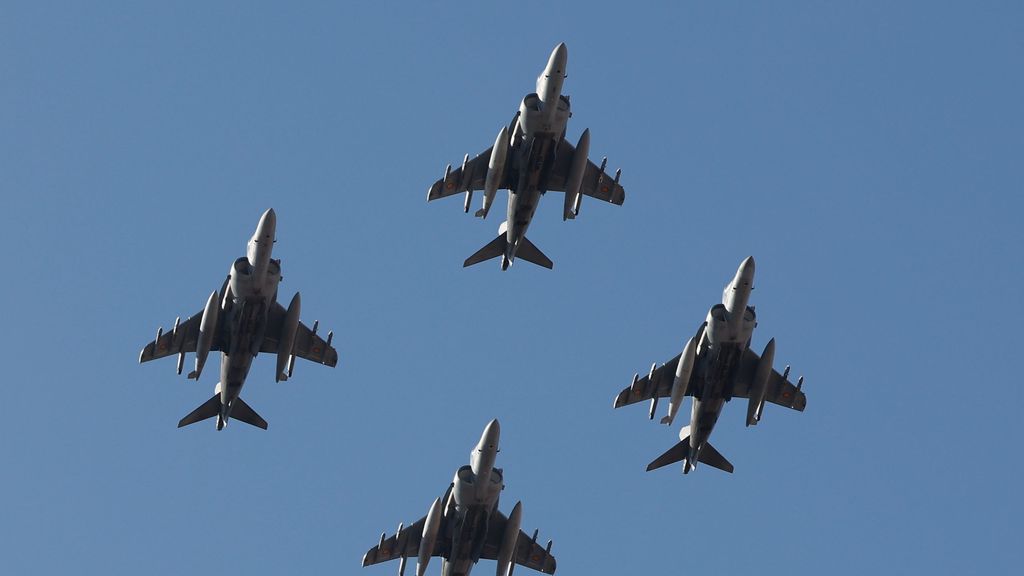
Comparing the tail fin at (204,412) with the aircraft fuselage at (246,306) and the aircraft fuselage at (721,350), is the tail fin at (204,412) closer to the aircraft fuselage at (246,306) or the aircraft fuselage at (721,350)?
the aircraft fuselage at (246,306)

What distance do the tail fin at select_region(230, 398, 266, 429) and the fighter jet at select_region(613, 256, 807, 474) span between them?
1425cm

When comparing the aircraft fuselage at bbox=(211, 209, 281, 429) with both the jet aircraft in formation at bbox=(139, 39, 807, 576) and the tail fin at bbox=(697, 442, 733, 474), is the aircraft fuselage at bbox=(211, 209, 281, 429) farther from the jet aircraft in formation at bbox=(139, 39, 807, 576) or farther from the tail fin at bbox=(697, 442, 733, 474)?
the tail fin at bbox=(697, 442, 733, 474)

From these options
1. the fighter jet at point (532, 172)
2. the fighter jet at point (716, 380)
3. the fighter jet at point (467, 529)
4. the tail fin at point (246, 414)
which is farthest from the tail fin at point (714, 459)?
the tail fin at point (246, 414)

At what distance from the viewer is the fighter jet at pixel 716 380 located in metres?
63.3

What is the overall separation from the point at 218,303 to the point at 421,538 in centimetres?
1167

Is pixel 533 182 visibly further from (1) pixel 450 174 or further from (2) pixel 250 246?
(2) pixel 250 246

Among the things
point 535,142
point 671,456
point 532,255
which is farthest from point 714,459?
point 535,142

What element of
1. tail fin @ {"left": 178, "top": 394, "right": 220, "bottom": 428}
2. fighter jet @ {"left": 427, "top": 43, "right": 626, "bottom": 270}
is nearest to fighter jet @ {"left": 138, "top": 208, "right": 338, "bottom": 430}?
tail fin @ {"left": 178, "top": 394, "right": 220, "bottom": 428}

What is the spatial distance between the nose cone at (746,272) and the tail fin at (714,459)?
432 inches

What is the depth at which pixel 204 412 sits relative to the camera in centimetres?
6831

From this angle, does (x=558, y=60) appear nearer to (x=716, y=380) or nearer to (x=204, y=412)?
(x=716, y=380)

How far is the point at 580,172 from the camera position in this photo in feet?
223

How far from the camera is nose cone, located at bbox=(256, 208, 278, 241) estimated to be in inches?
2427

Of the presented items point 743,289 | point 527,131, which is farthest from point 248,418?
point 743,289
